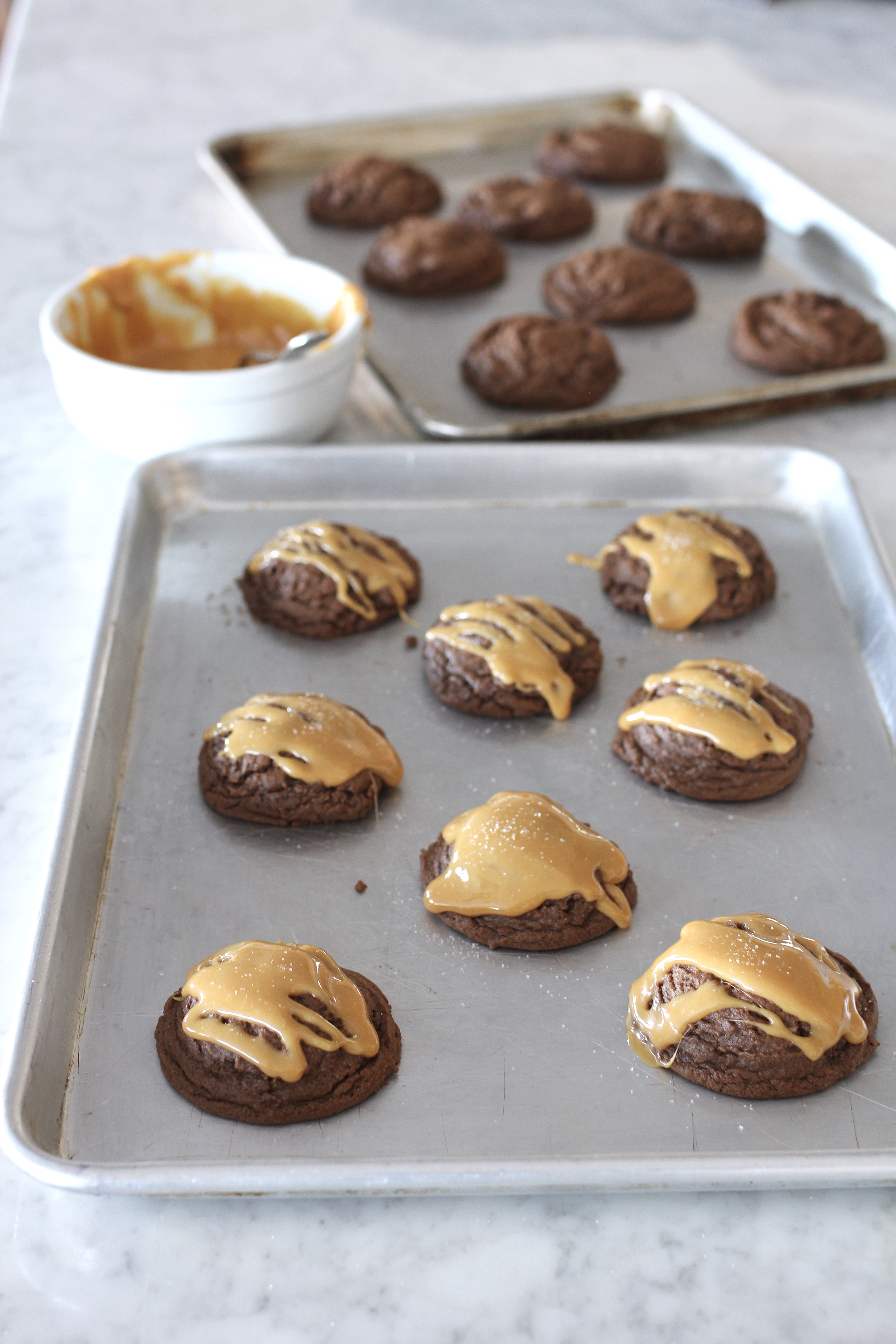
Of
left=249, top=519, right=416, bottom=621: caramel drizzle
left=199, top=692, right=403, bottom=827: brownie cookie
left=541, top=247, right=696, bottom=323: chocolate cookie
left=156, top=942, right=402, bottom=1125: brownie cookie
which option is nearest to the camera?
left=156, top=942, right=402, bottom=1125: brownie cookie

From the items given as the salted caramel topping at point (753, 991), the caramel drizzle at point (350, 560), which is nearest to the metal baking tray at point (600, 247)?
the caramel drizzle at point (350, 560)

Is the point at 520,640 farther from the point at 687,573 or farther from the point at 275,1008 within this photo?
the point at 275,1008

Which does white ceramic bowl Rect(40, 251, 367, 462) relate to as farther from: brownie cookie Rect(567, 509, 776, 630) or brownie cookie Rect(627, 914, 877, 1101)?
brownie cookie Rect(627, 914, 877, 1101)

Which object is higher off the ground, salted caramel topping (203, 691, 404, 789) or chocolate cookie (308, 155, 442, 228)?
chocolate cookie (308, 155, 442, 228)

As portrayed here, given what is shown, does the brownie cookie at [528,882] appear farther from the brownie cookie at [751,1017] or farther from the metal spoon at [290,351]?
the metal spoon at [290,351]

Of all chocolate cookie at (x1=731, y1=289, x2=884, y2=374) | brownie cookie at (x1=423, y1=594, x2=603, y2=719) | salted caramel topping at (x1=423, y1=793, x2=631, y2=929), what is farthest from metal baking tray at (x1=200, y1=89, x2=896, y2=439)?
salted caramel topping at (x1=423, y1=793, x2=631, y2=929)

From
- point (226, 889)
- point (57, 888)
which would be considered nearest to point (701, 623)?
point (226, 889)

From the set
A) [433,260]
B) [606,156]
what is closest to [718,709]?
[433,260]
